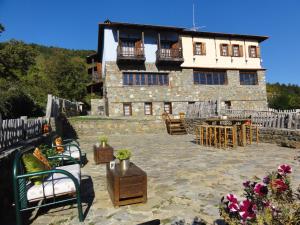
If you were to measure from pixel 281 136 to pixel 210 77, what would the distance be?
50.5 feet

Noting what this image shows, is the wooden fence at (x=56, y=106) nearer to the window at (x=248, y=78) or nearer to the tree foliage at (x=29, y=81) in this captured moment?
the tree foliage at (x=29, y=81)

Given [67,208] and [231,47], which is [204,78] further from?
[67,208]

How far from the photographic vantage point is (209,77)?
24.9 metres

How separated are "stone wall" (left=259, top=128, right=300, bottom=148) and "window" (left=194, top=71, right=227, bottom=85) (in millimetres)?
13700

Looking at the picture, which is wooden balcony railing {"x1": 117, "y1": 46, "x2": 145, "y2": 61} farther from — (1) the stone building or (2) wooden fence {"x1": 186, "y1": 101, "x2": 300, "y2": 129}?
(2) wooden fence {"x1": 186, "y1": 101, "x2": 300, "y2": 129}

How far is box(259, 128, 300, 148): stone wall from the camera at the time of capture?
31.0ft

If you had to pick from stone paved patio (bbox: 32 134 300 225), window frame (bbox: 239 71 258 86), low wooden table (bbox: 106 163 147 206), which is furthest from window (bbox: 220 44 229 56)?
low wooden table (bbox: 106 163 147 206)

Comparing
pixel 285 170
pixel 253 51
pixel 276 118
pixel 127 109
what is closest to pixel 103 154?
pixel 285 170

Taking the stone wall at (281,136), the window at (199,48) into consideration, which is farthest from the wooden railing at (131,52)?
the stone wall at (281,136)

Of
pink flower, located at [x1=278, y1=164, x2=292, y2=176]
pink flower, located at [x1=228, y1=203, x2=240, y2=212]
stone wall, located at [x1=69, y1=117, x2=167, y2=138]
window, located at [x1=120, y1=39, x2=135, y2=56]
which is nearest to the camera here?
pink flower, located at [x1=228, y1=203, x2=240, y2=212]

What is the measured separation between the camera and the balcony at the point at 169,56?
22531mm

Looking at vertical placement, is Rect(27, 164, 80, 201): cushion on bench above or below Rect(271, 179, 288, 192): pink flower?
below

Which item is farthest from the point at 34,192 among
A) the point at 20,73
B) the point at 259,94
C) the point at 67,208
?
the point at 20,73

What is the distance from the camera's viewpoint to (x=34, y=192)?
11.7 ft
